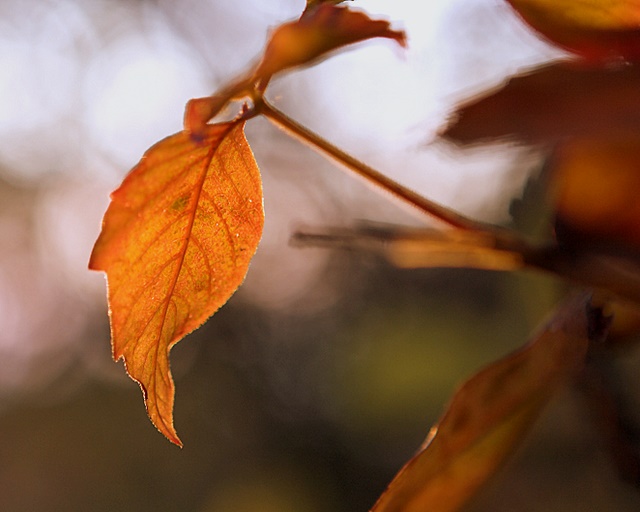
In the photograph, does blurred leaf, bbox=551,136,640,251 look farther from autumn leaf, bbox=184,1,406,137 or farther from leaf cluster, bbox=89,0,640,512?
autumn leaf, bbox=184,1,406,137

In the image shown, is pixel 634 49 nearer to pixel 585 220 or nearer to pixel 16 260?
pixel 585 220

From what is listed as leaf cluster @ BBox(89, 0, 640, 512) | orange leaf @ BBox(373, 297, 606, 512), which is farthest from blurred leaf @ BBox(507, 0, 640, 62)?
orange leaf @ BBox(373, 297, 606, 512)

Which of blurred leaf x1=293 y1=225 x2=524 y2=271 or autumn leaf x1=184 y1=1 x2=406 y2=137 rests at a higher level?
autumn leaf x1=184 y1=1 x2=406 y2=137

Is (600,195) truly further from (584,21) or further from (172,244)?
(172,244)

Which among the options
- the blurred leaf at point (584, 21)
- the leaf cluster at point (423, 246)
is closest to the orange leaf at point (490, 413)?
the leaf cluster at point (423, 246)

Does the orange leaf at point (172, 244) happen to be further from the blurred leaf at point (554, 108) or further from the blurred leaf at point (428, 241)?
the blurred leaf at point (554, 108)
